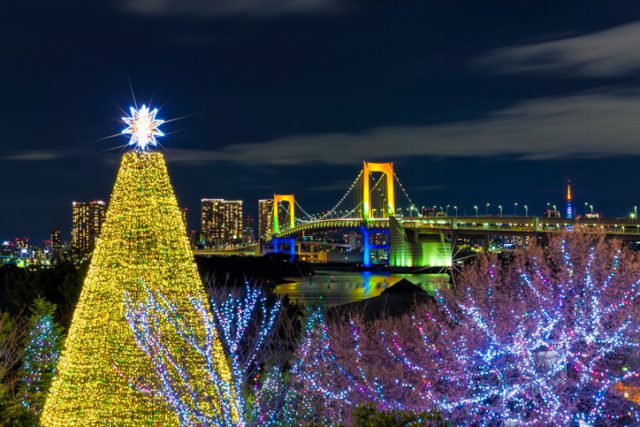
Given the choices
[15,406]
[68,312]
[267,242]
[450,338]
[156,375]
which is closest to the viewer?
[156,375]

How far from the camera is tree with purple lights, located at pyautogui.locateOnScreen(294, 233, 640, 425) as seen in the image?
12.1 m

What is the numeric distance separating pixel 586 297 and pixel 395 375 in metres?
3.45

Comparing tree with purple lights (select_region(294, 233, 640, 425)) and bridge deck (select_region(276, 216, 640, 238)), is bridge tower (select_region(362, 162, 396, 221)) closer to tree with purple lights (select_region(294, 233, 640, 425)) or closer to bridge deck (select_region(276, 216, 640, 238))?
bridge deck (select_region(276, 216, 640, 238))

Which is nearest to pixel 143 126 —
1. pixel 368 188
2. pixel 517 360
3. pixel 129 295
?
pixel 129 295

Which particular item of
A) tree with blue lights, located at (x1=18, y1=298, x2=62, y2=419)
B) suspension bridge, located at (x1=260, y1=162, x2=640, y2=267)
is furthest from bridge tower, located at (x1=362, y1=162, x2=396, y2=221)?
tree with blue lights, located at (x1=18, y1=298, x2=62, y2=419)

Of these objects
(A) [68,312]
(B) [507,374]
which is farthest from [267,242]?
(B) [507,374]

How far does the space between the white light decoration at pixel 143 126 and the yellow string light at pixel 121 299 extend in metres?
0.16

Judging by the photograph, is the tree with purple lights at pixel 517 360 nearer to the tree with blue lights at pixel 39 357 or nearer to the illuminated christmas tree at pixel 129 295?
the illuminated christmas tree at pixel 129 295

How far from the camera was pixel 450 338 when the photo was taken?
13875 mm

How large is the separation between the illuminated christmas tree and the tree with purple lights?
3.52m

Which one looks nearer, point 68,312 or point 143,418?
point 143,418

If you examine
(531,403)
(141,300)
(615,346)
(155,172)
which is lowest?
(531,403)

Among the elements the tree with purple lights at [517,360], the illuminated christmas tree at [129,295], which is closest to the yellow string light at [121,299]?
the illuminated christmas tree at [129,295]

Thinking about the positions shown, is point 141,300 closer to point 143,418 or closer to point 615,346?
point 143,418
